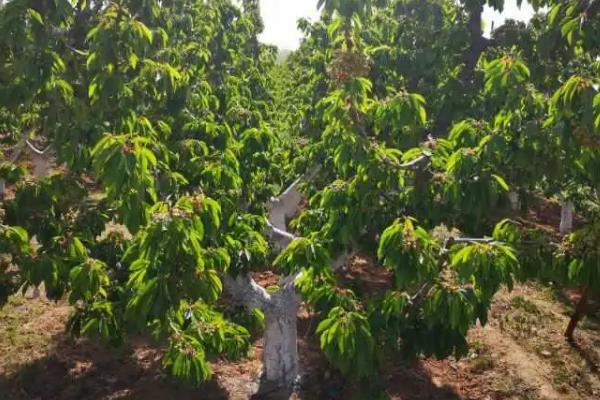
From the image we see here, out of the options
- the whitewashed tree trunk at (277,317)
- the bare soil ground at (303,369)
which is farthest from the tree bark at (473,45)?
the bare soil ground at (303,369)

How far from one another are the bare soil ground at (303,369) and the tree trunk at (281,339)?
39cm

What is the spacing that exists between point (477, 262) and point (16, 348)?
10.3 m

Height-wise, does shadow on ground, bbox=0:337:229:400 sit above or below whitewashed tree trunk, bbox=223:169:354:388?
below

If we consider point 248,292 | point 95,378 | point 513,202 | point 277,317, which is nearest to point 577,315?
point 513,202

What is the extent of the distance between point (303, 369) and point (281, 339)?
1508mm

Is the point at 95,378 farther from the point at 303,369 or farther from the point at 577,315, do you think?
the point at 577,315

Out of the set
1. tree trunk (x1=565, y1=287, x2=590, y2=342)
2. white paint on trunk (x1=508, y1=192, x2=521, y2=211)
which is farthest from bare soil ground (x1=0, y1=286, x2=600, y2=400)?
white paint on trunk (x1=508, y1=192, x2=521, y2=211)

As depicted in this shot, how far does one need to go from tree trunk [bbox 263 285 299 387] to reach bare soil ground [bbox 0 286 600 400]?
39cm

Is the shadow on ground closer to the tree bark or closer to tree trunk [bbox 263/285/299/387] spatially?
tree trunk [bbox 263/285/299/387]

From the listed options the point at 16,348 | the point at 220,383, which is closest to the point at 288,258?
the point at 220,383

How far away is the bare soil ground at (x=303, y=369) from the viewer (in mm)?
9820

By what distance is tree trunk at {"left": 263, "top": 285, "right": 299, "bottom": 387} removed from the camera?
364 inches

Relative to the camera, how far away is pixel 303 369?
34.9 feet

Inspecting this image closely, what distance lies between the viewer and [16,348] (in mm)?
10992
